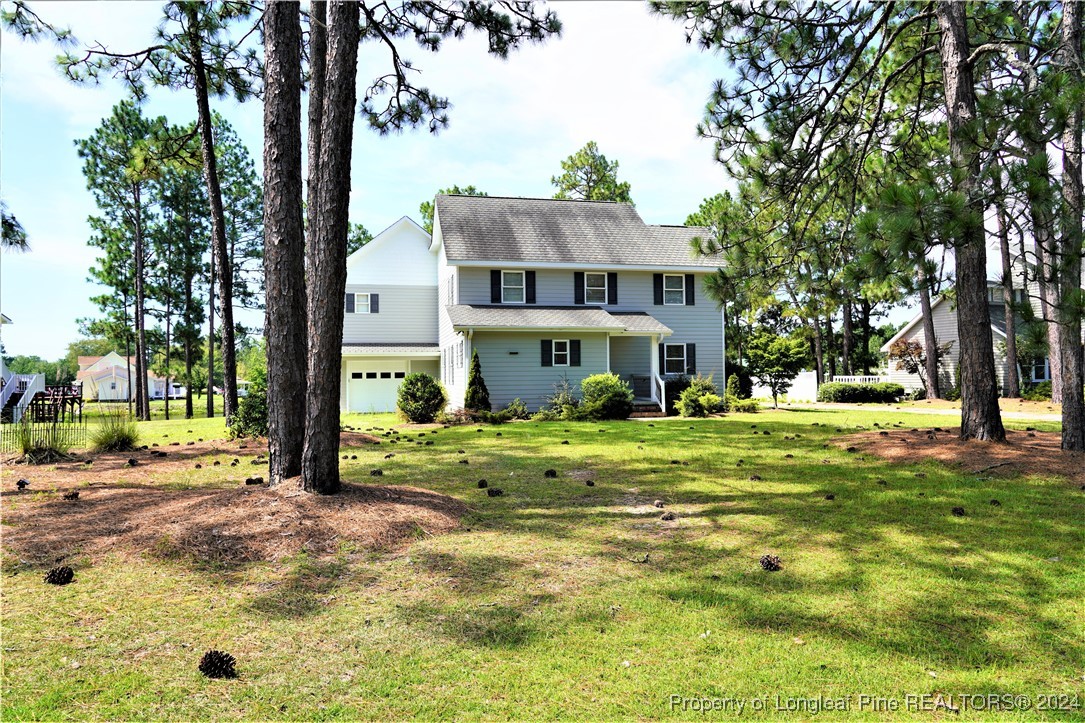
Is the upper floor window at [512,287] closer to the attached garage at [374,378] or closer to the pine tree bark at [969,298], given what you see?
the attached garage at [374,378]

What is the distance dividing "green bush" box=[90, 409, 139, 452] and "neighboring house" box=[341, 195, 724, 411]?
10.1 metres

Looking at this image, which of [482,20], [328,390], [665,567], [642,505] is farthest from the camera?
[482,20]

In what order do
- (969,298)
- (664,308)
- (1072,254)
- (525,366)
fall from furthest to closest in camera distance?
(664,308) < (525,366) < (969,298) < (1072,254)

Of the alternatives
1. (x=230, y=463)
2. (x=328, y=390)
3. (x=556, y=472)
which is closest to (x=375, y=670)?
(x=328, y=390)

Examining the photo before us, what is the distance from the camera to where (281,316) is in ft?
22.7

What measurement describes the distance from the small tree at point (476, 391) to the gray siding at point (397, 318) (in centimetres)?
840

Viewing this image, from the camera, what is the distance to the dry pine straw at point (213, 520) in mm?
4711

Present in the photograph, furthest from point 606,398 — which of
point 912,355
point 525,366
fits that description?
point 912,355

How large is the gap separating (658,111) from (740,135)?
2.33 meters

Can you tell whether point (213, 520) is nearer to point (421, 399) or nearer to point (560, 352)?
point (421, 399)

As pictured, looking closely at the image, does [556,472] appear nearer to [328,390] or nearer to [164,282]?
[328,390]

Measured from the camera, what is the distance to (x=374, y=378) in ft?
84.7

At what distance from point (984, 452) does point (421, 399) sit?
47.5 feet

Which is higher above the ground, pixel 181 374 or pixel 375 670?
pixel 181 374
